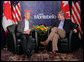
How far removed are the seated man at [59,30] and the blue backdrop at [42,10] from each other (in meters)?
1.28

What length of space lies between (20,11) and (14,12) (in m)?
0.26

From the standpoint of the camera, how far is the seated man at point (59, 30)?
453cm

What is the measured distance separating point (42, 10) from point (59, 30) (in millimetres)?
1814

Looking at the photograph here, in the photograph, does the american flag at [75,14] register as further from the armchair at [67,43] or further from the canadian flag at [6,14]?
the canadian flag at [6,14]

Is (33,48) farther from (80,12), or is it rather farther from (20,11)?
(80,12)

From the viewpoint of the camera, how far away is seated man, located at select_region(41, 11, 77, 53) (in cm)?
453

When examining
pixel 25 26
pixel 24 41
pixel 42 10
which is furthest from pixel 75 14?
pixel 24 41

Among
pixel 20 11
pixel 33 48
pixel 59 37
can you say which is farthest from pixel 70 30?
pixel 20 11

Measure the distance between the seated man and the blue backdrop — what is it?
128 centimetres

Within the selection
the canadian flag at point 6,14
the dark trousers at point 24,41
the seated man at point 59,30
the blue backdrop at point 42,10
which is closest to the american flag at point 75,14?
the blue backdrop at point 42,10

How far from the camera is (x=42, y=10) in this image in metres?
6.25

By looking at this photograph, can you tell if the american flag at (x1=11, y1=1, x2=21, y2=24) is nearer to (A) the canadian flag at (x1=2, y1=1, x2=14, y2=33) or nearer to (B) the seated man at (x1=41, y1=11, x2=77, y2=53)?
(A) the canadian flag at (x1=2, y1=1, x2=14, y2=33)

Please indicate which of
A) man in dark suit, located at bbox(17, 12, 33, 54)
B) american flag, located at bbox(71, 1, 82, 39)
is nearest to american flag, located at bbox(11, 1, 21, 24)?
man in dark suit, located at bbox(17, 12, 33, 54)

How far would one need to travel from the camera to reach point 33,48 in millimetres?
4527
